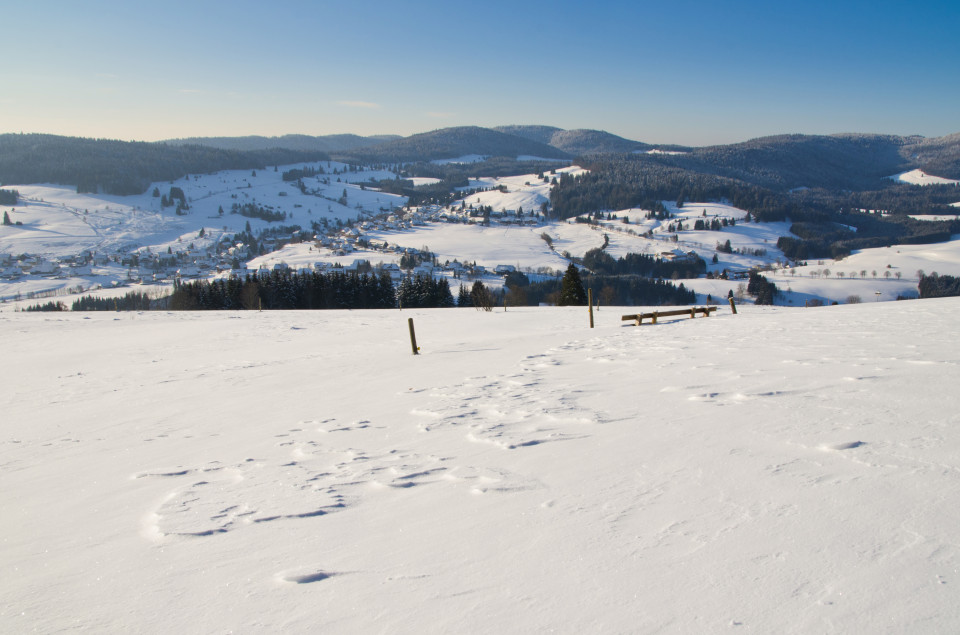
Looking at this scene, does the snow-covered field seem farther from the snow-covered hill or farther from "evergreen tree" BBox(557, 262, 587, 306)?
the snow-covered hill

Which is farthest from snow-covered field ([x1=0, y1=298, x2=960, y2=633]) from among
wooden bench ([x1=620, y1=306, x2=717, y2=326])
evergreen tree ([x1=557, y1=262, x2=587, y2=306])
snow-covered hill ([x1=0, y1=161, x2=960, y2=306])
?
snow-covered hill ([x1=0, y1=161, x2=960, y2=306])

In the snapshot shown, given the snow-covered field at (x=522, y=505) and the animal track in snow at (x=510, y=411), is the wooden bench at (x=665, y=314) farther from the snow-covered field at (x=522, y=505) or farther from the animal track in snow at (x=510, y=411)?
the animal track in snow at (x=510, y=411)

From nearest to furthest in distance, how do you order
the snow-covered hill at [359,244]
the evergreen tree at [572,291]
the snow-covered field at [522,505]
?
the snow-covered field at [522,505] < the evergreen tree at [572,291] < the snow-covered hill at [359,244]

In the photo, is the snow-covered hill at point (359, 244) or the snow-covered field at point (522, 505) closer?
the snow-covered field at point (522, 505)

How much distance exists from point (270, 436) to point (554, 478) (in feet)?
14.7

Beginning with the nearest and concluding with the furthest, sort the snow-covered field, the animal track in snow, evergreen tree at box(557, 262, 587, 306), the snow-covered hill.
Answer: the snow-covered field < the animal track in snow < evergreen tree at box(557, 262, 587, 306) < the snow-covered hill

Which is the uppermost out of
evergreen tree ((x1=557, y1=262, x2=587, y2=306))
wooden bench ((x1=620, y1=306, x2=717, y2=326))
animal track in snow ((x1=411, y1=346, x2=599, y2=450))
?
animal track in snow ((x1=411, y1=346, x2=599, y2=450))

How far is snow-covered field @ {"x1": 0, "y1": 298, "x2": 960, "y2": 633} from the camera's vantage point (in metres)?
2.63

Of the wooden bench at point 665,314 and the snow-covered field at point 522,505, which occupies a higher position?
the snow-covered field at point 522,505

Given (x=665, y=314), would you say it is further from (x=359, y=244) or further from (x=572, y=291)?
(x=359, y=244)

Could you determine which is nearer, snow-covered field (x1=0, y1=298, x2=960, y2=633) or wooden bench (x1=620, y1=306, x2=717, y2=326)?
snow-covered field (x1=0, y1=298, x2=960, y2=633)

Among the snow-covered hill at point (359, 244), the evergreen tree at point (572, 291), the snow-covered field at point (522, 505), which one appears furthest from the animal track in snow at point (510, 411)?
the snow-covered hill at point (359, 244)

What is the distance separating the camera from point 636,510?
3547 mm

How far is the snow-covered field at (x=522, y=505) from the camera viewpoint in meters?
2.63
